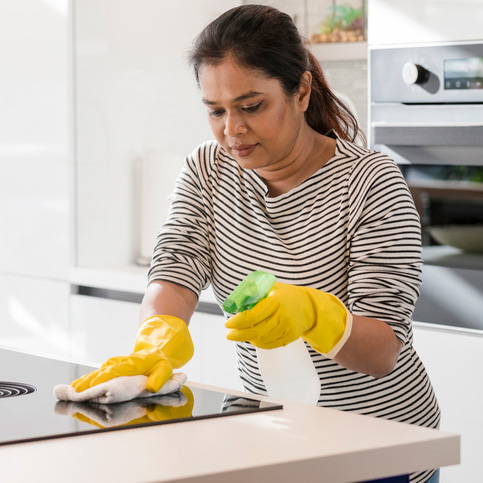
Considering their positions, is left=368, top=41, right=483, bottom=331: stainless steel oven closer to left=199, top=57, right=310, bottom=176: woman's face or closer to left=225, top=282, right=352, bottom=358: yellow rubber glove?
left=199, top=57, right=310, bottom=176: woman's face

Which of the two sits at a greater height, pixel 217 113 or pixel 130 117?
pixel 130 117

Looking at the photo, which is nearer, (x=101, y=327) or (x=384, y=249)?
(x=384, y=249)

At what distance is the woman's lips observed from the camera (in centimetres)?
151

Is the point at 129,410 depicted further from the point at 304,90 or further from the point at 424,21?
the point at 424,21

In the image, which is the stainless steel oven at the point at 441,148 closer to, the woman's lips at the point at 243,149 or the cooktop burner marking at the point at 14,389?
the woman's lips at the point at 243,149

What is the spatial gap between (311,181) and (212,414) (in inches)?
22.7

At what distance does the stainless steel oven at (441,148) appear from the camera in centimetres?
217

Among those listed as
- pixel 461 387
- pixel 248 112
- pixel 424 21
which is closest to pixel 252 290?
pixel 248 112

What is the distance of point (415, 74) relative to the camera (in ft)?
7.29

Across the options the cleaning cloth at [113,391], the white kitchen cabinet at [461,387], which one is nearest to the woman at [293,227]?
the cleaning cloth at [113,391]

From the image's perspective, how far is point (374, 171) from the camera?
5.06 feet

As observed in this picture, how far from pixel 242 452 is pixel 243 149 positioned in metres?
0.64

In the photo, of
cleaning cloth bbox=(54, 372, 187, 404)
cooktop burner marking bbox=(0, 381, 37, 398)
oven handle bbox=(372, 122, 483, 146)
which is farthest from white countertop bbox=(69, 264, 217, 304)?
cleaning cloth bbox=(54, 372, 187, 404)

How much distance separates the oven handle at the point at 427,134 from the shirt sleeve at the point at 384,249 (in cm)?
69
